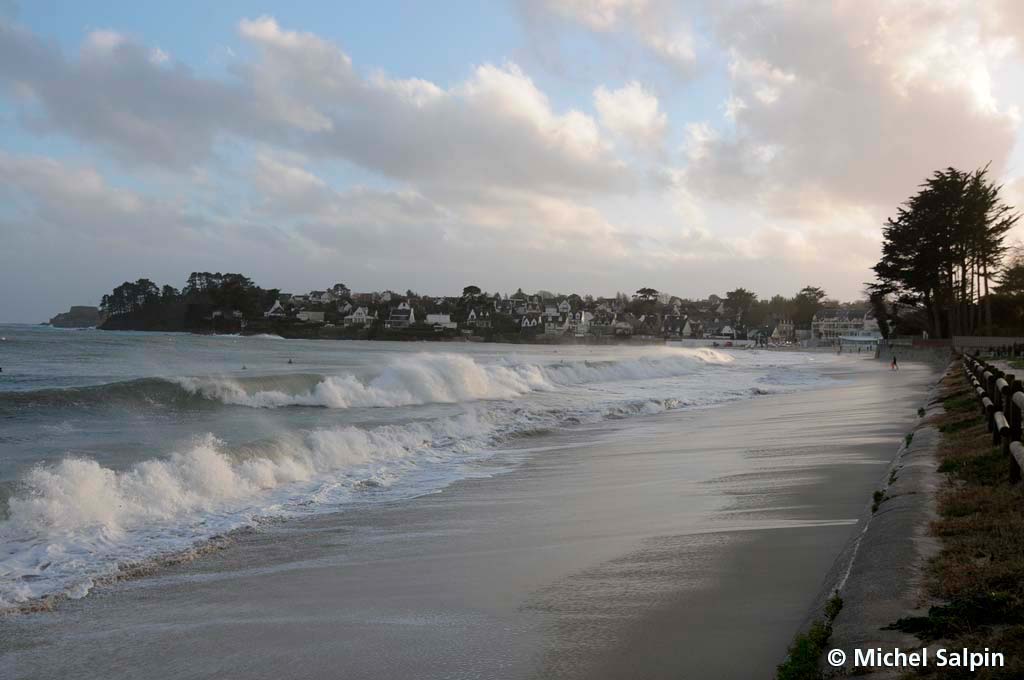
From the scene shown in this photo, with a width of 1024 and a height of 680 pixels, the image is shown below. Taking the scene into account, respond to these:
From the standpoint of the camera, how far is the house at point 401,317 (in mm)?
145125

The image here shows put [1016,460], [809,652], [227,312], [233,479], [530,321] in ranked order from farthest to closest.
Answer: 1. [530,321]
2. [227,312]
3. [233,479]
4. [1016,460]
5. [809,652]

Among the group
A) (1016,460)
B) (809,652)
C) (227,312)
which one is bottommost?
(809,652)

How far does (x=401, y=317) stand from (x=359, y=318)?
8510 mm

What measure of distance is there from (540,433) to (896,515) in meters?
13.3

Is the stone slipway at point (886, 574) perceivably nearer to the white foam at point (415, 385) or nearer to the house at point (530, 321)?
the white foam at point (415, 385)

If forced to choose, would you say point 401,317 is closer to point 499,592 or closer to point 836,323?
point 836,323

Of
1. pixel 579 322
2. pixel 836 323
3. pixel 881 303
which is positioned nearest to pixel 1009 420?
pixel 881 303

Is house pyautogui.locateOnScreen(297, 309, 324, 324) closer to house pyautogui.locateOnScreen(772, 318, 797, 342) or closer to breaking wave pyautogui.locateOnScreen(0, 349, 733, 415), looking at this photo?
house pyautogui.locateOnScreen(772, 318, 797, 342)

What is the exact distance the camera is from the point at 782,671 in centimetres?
387

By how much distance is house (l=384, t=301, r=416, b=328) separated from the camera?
476 ft

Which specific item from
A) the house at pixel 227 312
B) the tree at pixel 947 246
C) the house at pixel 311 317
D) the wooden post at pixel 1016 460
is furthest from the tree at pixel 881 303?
the house at pixel 227 312

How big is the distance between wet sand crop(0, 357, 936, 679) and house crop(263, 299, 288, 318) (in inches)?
5094

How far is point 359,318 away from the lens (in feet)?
477

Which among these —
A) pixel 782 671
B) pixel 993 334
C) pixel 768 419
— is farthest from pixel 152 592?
pixel 993 334
